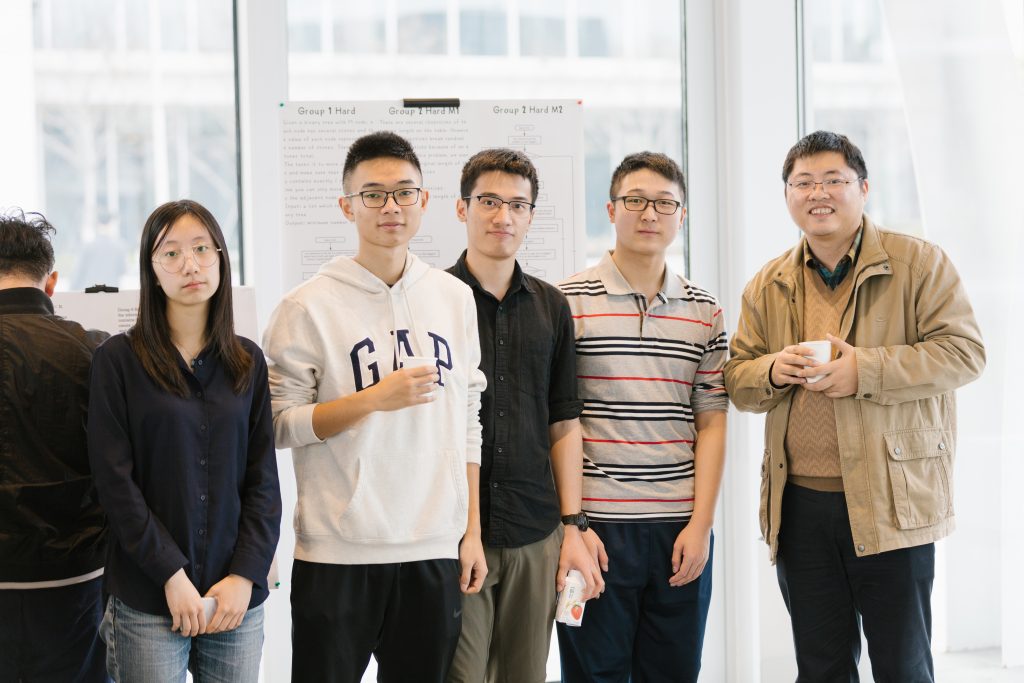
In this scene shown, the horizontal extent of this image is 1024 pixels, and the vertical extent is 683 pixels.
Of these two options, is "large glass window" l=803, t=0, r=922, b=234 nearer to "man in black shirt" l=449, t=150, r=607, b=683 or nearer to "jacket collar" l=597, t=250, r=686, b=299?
"jacket collar" l=597, t=250, r=686, b=299

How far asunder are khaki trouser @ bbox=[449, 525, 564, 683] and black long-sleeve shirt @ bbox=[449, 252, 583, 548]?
50 mm

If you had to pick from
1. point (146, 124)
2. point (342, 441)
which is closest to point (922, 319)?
point (342, 441)

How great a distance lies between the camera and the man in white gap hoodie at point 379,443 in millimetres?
1896

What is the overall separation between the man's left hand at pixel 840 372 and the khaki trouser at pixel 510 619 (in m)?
0.77

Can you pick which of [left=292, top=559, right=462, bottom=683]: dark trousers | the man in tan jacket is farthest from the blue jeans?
the man in tan jacket

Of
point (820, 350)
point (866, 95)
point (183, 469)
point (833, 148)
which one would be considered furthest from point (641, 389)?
point (866, 95)

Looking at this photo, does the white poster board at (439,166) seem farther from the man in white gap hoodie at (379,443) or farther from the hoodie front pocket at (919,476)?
the hoodie front pocket at (919,476)

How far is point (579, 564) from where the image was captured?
2188mm

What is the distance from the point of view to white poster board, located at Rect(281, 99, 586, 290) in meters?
2.98

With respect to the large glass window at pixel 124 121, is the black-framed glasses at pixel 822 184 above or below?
below

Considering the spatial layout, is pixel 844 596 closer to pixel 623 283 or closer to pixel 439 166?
pixel 623 283

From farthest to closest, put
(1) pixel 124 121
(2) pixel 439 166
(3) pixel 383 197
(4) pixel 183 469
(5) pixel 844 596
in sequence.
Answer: (1) pixel 124 121, (2) pixel 439 166, (5) pixel 844 596, (3) pixel 383 197, (4) pixel 183 469

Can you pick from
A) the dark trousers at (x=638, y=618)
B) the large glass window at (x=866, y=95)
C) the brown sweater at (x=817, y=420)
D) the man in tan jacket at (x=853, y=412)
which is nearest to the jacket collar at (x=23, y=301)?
the dark trousers at (x=638, y=618)

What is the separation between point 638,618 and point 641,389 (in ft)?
2.00
